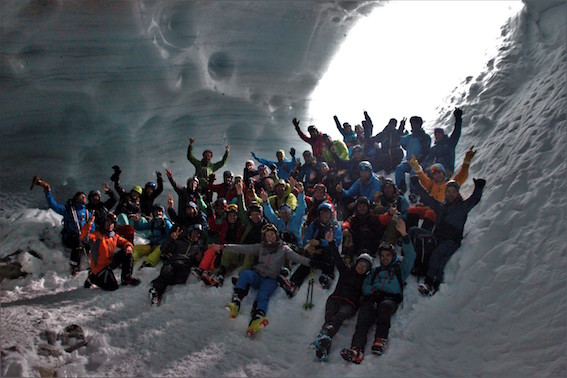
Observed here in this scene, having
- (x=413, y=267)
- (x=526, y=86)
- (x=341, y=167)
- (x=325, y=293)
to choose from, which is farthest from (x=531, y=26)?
(x=325, y=293)

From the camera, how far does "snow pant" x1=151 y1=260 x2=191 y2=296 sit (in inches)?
229

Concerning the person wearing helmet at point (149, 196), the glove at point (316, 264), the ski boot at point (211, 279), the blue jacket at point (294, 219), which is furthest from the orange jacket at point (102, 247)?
the glove at point (316, 264)

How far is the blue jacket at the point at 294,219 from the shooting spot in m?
6.20

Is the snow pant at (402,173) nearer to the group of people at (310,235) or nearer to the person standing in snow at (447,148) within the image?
the group of people at (310,235)

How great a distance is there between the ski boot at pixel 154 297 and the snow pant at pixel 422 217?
10.2ft

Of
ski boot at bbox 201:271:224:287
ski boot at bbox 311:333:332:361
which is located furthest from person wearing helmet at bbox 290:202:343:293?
ski boot at bbox 311:333:332:361

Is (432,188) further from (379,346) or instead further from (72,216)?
(72,216)

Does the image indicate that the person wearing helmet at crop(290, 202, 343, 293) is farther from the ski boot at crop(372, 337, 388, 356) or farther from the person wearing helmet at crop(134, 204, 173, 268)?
the person wearing helmet at crop(134, 204, 173, 268)

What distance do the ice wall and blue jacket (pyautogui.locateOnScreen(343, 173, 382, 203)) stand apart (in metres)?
4.86

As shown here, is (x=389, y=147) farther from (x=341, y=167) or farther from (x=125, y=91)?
(x=125, y=91)

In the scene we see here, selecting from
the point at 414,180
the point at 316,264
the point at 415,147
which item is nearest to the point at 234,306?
the point at 316,264

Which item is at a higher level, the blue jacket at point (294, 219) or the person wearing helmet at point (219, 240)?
the blue jacket at point (294, 219)

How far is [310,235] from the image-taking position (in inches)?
236

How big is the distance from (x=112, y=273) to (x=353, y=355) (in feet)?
10.8
